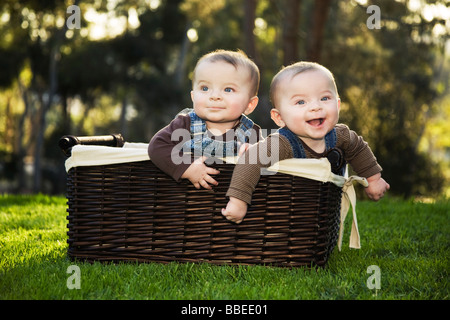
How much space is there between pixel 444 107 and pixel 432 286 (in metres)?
30.2

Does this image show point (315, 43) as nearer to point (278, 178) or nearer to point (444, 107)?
point (278, 178)

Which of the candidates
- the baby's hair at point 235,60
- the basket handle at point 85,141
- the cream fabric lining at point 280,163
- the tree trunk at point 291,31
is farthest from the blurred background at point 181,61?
the cream fabric lining at point 280,163

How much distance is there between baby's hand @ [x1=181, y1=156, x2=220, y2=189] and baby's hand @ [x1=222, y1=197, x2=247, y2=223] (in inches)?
5.9

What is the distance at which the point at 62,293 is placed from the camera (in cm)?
210

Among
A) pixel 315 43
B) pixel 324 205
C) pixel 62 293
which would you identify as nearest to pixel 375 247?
pixel 324 205

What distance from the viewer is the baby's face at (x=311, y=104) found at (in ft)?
8.35

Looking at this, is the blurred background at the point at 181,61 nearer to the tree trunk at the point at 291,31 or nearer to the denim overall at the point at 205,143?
the tree trunk at the point at 291,31

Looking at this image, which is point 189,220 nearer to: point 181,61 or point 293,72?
point 293,72

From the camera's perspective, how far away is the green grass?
2107 mm

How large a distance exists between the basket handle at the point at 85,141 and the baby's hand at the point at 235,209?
1.06 metres

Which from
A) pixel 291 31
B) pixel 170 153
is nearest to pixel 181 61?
pixel 291 31
